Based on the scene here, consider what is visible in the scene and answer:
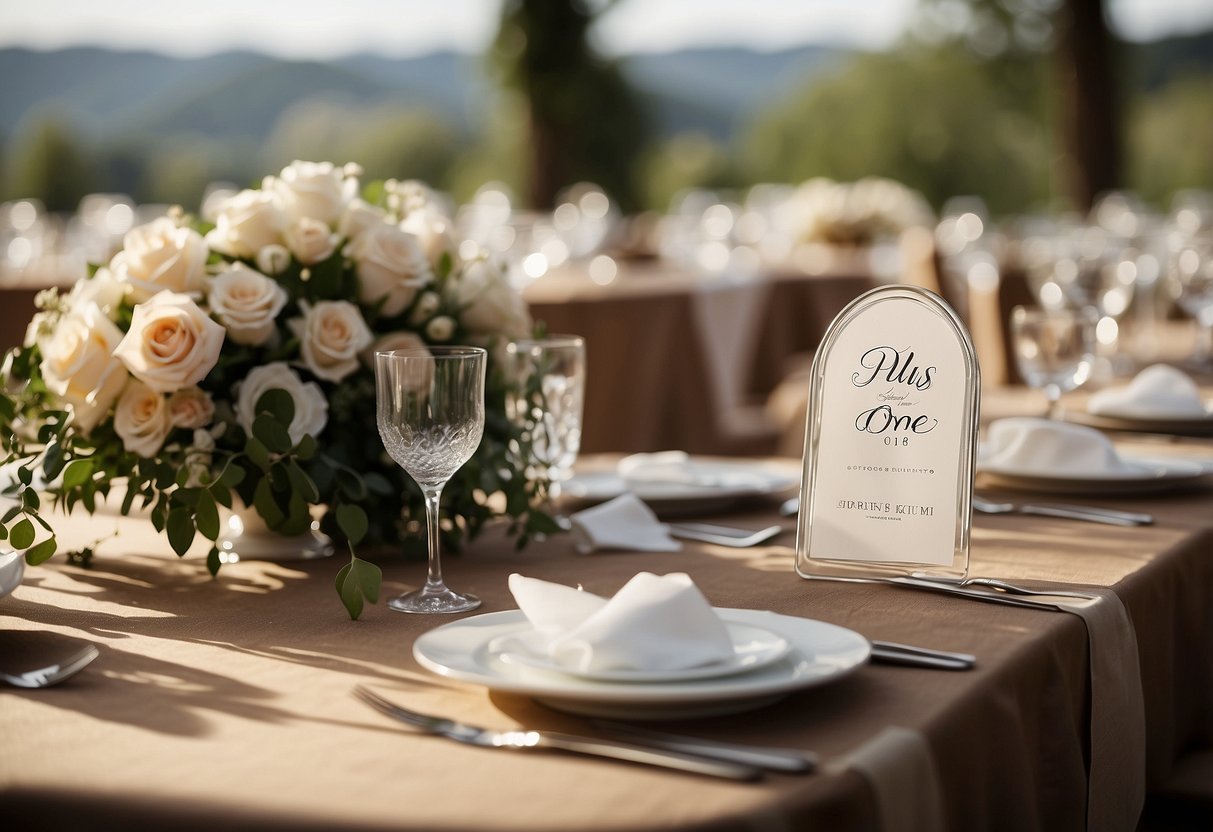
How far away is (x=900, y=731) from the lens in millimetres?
827

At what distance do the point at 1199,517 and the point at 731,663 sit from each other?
2.62 ft

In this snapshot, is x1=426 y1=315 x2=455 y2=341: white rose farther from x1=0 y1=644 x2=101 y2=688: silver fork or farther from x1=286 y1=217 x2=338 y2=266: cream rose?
x1=0 y1=644 x2=101 y2=688: silver fork

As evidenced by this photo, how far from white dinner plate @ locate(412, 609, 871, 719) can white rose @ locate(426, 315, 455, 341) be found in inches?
19.4

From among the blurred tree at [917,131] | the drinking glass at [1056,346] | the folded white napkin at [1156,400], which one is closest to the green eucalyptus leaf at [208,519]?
the drinking glass at [1056,346]

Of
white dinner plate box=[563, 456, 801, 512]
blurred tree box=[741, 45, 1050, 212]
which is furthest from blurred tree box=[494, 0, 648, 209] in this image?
white dinner plate box=[563, 456, 801, 512]

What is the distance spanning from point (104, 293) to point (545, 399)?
448 mm

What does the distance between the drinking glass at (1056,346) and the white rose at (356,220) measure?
0.83 metres

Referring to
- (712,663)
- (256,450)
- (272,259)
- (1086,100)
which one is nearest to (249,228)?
(272,259)

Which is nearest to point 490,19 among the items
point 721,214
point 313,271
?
point 721,214

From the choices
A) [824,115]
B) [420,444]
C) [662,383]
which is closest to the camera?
[420,444]

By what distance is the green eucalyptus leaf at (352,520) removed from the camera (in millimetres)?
1246

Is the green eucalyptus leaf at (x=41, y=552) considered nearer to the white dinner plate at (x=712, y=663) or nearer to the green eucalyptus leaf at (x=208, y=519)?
the green eucalyptus leaf at (x=208, y=519)

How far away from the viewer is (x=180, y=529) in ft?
4.05

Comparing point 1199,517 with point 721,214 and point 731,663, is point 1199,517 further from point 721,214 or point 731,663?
point 721,214
